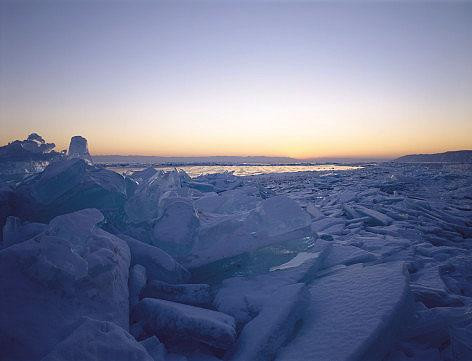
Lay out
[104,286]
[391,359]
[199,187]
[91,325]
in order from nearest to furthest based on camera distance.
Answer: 1. [91,325]
2. [391,359]
3. [104,286]
4. [199,187]

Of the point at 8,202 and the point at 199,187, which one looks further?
the point at 199,187

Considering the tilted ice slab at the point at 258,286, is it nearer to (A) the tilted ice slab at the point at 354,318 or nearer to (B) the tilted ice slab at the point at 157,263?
(A) the tilted ice slab at the point at 354,318

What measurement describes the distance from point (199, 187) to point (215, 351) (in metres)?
8.78

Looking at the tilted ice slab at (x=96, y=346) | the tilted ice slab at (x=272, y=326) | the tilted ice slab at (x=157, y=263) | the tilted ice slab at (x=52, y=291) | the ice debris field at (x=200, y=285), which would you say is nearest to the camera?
the tilted ice slab at (x=96, y=346)

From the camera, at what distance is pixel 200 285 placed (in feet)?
6.83

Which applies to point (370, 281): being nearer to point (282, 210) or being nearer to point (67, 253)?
point (282, 210)

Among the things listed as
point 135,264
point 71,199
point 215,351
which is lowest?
point 215,351

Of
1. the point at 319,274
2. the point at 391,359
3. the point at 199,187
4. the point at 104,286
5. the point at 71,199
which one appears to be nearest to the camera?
the point at 391,359

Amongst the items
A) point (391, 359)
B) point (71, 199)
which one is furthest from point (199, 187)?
point (391, 359)

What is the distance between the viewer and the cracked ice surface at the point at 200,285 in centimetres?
140

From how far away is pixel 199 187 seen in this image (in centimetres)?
1035

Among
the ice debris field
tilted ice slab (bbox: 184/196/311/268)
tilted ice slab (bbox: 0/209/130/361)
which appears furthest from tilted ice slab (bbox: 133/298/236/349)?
tilted ice slab (bbox: 184/196/311/268)

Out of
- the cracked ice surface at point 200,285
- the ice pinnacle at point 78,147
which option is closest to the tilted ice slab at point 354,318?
the cracked ice surface at point 200,285

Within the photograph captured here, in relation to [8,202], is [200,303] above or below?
below
